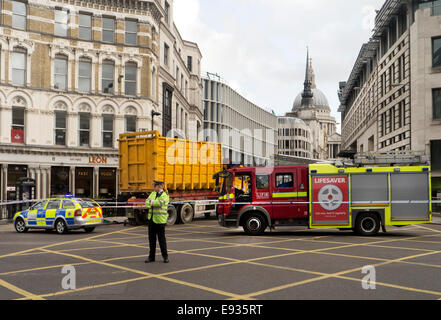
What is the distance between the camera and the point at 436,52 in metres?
33.2

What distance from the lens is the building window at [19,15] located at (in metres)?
30.0

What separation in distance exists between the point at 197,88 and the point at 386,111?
67.6ft

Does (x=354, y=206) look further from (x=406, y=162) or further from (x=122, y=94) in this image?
(x=122, y=94)

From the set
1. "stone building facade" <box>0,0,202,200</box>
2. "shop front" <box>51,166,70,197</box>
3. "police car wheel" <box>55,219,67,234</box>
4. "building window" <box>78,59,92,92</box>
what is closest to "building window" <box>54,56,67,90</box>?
"stone building facade" <box>0,0,202,200</box>

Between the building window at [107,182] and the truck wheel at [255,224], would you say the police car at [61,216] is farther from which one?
the building window at [107,182]

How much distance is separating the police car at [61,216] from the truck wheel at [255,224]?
5.83 metres

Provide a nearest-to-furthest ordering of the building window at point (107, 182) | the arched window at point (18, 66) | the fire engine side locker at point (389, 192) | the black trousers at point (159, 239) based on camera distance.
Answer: the black trousers at point (159, 239)
the fire engine side locker at point (389, 192)
the arched window at point (18, 66)
the building window at point (107, 182)

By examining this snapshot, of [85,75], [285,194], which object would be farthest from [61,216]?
[85,75]

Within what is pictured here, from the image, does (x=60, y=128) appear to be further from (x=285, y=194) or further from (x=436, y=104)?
(x=436, y=104)

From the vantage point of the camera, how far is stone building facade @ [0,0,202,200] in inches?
1177

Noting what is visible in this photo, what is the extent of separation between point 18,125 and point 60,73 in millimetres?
4487

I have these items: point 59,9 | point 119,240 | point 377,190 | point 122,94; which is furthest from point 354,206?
point 59,9

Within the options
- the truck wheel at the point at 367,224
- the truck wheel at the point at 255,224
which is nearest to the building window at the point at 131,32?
the truck wheel at the point at 255,224

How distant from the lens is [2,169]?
2933cm
